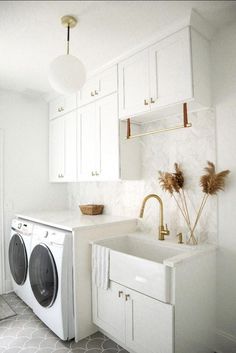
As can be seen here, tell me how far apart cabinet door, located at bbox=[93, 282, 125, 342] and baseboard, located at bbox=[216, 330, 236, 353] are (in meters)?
0.74

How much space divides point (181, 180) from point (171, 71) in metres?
0.87

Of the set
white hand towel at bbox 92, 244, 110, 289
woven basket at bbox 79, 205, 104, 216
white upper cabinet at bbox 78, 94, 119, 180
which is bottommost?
white hand towel at bbox 92, 244, 110, 289

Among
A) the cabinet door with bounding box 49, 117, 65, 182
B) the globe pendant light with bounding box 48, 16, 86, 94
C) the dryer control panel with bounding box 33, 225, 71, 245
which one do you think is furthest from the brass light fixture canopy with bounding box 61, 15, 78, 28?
the dryer control panel with bounding box 33, 225, 71, 245

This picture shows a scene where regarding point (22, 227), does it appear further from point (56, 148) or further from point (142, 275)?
point (142, 275)

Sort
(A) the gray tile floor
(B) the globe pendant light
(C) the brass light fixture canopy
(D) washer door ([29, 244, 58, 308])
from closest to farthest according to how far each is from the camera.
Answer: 1. (B) the globe pendant light
2. (C) the brass light fixture canopy
3. (A) the gray tile floor
4. (D) washer door ([29, 244, 58, 308])

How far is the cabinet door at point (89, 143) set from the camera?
260cm

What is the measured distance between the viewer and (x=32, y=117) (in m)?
3.34

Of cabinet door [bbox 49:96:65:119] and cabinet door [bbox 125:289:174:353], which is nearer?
cabinet door [bbox 125:289:174:353]

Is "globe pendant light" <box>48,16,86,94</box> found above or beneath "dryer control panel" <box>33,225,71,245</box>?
above

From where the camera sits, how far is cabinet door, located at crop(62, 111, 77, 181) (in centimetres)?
293

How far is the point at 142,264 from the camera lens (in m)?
1.72

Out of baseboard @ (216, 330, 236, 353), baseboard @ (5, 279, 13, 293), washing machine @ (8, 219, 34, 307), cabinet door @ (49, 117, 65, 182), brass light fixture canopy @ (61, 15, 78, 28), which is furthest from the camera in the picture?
cabinet door @ (49, 117, 65, 182)

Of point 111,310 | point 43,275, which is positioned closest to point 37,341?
point 43,275

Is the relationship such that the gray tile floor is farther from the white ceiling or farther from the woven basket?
the white ceiling
